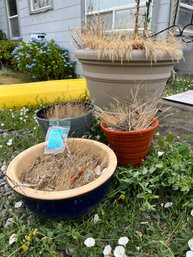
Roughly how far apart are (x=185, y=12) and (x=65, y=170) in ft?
10.7

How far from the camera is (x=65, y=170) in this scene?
47.2 inches

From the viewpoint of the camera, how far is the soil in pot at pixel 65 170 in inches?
43.2

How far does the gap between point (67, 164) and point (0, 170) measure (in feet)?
1.84

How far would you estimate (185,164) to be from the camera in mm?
1223

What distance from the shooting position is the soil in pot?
3.60ft

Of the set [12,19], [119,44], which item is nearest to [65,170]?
[119,44]

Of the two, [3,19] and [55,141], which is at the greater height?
[3,19]

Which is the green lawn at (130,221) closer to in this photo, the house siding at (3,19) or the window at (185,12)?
the window at (185,12)

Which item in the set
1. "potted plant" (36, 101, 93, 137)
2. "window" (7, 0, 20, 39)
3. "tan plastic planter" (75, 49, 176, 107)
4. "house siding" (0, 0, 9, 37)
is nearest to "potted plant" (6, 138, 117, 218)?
"potted plant" (36, 101, 93, 137)

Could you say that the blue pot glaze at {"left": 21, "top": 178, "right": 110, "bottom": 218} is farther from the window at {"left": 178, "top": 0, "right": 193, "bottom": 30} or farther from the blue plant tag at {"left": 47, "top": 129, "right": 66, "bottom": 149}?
the window at {"left": 178, "top": 0, "right": 193, "bottom": 30}

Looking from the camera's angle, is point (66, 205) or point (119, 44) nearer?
point (66, 205)

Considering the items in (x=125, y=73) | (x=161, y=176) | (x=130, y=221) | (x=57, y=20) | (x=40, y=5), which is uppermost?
(x=40, y=5)

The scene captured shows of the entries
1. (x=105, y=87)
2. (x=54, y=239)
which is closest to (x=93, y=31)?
(x=105, y=87)

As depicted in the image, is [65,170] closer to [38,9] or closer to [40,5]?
[38,9]
